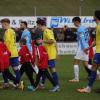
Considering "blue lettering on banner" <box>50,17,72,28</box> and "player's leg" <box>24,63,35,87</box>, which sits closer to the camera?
"player's leg" <box>24,63,35,87</box>

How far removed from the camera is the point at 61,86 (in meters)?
12.3

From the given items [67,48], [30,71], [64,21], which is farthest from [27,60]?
[64,21]

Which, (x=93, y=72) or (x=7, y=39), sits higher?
(x=7, y=39)

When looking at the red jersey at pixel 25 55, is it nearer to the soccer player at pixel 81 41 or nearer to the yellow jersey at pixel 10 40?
the yellow jersey at pixel 10 40

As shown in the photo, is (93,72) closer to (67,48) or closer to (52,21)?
(67,48)

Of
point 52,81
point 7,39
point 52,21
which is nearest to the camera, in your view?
point 52,81

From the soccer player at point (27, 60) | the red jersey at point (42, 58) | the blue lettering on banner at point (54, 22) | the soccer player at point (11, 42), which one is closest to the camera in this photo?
the red jersey at point (42, 58)

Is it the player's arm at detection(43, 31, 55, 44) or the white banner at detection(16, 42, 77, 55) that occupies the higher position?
the player's arm at detection(43, 31, 55, 44)

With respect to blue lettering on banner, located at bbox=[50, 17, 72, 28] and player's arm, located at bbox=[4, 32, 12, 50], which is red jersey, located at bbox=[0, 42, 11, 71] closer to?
player's arm, located at bbox=[4, 32, 12, 50]

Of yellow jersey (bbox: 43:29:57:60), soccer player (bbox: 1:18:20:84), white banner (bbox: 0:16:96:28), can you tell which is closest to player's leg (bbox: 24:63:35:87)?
soccer player (bbox: 1:18:20:84)

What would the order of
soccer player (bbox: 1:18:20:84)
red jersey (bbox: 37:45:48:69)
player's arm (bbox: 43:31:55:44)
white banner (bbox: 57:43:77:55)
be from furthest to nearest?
1. white banner (bbox: 57:43:77:55)
2. soccer player (bbox: 1:18:20:84)
3. player's arm (bbox: 43:31:55:44)
4. red jersey (bbox: 37:45:48:69)

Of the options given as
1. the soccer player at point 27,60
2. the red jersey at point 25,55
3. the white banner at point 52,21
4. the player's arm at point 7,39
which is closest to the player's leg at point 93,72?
the soccer player at point 27,60
